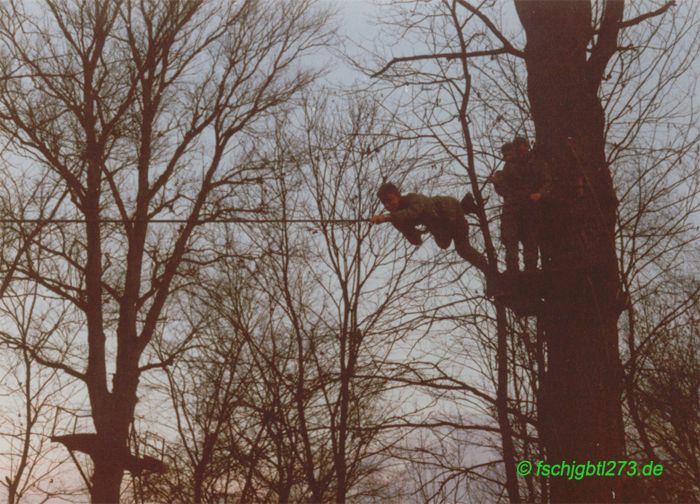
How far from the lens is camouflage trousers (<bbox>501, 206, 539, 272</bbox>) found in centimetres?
635

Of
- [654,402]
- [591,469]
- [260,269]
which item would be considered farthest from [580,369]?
[260,269]

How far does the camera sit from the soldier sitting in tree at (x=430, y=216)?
646 centimetres

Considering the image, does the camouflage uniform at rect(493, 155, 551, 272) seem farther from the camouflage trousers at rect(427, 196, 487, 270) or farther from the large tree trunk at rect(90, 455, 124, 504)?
the large tree trunk at rect(90, 455, 124, 504)

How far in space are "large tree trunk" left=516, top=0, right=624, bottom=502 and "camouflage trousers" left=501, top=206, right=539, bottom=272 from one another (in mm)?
442

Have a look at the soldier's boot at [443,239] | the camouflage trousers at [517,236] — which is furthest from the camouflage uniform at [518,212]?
the soldier's boot at [443,239]

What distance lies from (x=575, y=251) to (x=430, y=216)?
1.46m

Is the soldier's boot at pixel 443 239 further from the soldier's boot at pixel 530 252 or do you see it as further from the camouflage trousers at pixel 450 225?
the soldier's boot at pixel 530 252

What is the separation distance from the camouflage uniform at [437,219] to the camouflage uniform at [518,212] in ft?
1.13

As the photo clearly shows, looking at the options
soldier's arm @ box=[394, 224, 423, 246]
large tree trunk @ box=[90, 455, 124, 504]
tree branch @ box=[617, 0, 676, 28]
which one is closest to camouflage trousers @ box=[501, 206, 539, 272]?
soldier's arm @ box=[394, 224, 423, 246]

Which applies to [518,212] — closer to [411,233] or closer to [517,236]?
[517,236]

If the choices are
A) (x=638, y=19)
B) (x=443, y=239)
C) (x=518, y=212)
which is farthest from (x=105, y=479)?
(x=638, y=19)

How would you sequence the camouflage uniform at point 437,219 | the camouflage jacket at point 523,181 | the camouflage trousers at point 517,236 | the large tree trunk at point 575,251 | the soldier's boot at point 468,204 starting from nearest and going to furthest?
1. the large tree trunk at point 575,251
2. the camouflage jacket at point 523,181
3. the camouflage trousers at point 517,236
4. the camouflage uniform at point 437,219
5. the soldier's boot at point 468,204

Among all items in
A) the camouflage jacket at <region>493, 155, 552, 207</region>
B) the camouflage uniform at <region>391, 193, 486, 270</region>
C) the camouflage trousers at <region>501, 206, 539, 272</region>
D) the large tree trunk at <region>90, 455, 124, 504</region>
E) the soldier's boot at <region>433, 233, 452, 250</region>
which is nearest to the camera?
the camouflage jacket at <region>493, 155, 552, 207</region>

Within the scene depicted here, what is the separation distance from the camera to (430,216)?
6512 millimetres
